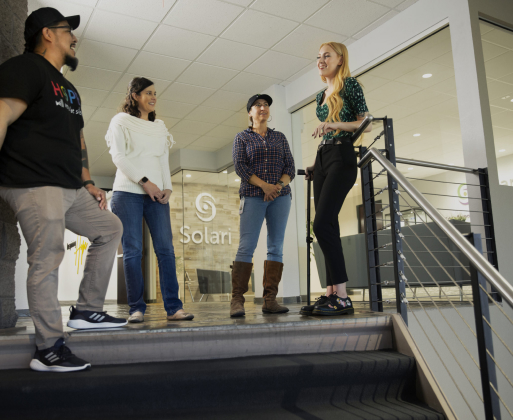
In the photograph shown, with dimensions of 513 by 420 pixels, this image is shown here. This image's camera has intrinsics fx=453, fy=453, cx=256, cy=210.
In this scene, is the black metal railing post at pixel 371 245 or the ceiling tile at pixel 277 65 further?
the ceiling tile at pixel 277 65

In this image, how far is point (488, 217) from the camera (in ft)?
12.1

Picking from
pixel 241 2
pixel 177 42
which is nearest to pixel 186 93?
pixel 177 42

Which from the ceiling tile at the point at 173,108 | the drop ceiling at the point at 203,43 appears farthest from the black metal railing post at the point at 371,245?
the ceiling tile at the point at 173,108

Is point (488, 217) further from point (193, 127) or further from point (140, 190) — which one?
point (193, 127)

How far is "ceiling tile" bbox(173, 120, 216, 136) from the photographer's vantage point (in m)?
7.44

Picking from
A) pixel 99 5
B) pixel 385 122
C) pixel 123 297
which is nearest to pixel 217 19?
pixel 99 5

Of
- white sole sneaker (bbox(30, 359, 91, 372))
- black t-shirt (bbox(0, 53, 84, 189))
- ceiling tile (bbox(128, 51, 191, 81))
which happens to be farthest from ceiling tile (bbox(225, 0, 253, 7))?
white sole sneaker (bbox(30, 359, 91, 372))

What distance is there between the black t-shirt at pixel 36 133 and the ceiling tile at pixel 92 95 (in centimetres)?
457

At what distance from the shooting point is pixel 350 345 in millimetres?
2182

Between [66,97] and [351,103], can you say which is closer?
[66,97]

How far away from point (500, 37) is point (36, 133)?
14.5ft

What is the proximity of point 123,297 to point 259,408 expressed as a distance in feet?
22.7

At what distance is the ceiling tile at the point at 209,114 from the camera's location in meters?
6.95

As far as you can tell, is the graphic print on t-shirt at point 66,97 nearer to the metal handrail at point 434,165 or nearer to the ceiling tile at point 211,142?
the metal handrail at point 434,165
